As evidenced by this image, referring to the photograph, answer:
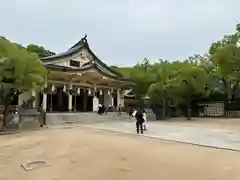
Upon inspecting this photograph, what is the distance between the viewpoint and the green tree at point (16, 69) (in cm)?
1642

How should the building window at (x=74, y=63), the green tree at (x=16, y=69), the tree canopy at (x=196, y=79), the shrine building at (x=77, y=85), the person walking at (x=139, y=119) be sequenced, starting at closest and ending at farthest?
the person walking at (x=139, y=119), the green tree at (x=16, y=69), the tree canopy at (x=196, y=79), the shrine building at (x=77, y=85), the building window at (x=74, y=63)

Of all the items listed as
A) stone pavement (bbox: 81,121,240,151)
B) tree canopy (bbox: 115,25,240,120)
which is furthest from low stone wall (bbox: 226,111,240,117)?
stone pavement (bbox: 81,121,240,151)

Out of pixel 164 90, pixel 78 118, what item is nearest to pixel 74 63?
pixel 78 118

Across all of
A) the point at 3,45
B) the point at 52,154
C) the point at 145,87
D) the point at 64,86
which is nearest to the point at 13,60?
the point at 3,45

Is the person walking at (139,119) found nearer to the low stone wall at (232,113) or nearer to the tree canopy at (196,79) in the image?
the tree canopy at (196,79)

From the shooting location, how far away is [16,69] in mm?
16453

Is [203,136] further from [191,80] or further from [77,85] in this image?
[77,85]

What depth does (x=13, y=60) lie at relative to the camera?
16375 mm

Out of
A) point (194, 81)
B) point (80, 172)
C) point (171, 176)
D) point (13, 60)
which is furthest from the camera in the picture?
point (194, 81)

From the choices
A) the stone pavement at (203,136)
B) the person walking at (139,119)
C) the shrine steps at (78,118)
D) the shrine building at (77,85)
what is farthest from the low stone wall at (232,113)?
the person walking at (139,119)

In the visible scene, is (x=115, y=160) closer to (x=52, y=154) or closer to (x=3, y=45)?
(x=52, y=154)

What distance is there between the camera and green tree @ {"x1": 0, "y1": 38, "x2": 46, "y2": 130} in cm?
1642

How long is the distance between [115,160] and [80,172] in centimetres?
140

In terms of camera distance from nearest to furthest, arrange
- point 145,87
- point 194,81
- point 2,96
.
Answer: point 2,96, point 194,81, point 145,87
